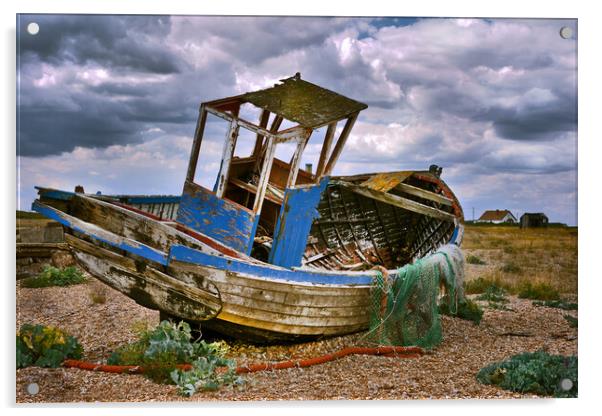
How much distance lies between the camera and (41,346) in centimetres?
662

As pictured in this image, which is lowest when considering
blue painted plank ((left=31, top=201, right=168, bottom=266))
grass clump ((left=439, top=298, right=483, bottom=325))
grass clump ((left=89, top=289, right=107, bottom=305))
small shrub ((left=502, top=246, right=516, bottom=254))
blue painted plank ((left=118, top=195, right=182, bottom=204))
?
grass clump ((left=439, top=298, right=483, bottom=325))

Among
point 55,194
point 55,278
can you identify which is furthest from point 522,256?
point 55,278

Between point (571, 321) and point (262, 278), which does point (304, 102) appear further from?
point (571, 321)

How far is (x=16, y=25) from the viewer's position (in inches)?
253

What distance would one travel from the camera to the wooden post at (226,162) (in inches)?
283

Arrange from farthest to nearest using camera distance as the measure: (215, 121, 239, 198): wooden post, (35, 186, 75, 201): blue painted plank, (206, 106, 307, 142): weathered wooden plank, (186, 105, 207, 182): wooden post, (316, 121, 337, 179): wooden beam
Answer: (316, 121, 337, 179): wooden beam
(186, 105, 207, 182): wooden post
(215, 121, 239, 198): wooden post
(206, 106, 307, 142): weathered wooden plank
(35, 186, 75, 201): blue painted plank

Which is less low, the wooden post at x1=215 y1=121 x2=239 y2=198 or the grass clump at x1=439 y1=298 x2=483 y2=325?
the wooden post at x1=215 y1=121 x2=239 y2=198

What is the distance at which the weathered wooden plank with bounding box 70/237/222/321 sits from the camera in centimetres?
659

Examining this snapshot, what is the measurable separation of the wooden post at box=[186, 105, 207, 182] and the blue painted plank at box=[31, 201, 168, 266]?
1168mm

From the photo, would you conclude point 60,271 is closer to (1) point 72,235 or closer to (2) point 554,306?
(1) point 72,235

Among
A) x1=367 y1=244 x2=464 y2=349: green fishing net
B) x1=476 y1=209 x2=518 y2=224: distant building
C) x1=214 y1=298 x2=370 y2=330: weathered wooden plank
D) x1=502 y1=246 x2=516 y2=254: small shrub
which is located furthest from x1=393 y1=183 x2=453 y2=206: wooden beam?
x1=214 y1=298 x2=370 y2=330: weathered wooden plank

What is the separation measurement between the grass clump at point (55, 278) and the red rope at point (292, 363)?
6.65ft

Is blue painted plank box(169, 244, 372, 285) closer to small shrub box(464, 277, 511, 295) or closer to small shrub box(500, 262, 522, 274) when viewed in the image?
small shrub box(500, 262, 522, 274)

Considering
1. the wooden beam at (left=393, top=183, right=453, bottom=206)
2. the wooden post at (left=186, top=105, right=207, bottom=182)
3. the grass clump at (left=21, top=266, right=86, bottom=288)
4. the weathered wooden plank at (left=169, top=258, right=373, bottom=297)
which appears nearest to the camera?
the weathered wooden plank at (left=169, top=258, right=373, bottom=297)
